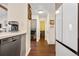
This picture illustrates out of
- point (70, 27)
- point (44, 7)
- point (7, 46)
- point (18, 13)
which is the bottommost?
point (7, 46)

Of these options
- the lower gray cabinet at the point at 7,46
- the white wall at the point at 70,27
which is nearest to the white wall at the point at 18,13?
the lower gray cabinet at the point at 7,46

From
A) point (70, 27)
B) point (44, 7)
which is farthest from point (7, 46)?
point (44, 7)

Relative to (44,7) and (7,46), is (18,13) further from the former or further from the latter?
(44,7)

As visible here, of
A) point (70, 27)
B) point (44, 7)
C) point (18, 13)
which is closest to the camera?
point (70, 27)

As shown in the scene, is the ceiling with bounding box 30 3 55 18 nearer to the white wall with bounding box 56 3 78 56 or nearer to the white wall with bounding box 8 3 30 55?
the white wall with bounding box 8 3 30 55

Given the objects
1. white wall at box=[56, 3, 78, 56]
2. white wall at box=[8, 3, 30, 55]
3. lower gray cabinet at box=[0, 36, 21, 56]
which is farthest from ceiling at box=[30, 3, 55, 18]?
white wall at box=[56, 3, 78, 56]


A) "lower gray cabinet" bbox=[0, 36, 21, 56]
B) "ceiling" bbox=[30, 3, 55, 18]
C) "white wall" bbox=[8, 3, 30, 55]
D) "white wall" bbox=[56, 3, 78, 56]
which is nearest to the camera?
"white wall" bbox=[56, 3, 78, 56]

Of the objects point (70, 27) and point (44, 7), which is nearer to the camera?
point (70, 27)

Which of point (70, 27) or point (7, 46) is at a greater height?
point (70, 27)

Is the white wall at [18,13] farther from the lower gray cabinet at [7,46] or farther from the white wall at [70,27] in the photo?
the white wall at [70,27]

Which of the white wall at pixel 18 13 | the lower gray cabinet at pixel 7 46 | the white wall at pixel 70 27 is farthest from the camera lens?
the white wall at pixel 18 13

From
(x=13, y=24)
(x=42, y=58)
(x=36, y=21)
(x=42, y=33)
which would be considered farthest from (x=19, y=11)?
(x=42, y=33)

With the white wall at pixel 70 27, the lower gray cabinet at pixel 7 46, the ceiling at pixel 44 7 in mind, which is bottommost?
the lower gray cabinet at pixel 7 46

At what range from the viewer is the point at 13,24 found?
13.7ft
